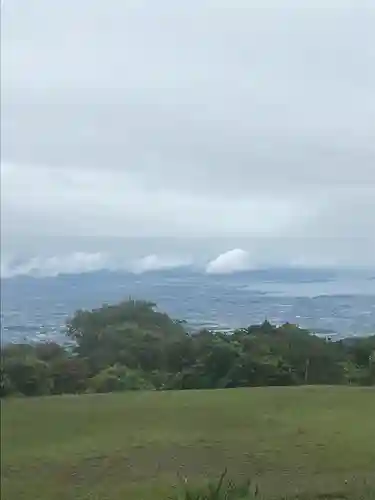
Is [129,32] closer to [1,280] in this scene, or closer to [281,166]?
[281,166]

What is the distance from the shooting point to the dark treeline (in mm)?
1480

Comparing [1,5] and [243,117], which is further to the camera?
[243,117]

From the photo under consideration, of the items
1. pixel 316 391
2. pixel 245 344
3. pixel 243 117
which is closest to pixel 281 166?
pixel 243 117

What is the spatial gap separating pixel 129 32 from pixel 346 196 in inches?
24.4

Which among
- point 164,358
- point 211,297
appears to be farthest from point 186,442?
point 211,297

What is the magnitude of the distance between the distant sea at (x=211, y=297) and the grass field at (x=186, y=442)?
0.51 feet

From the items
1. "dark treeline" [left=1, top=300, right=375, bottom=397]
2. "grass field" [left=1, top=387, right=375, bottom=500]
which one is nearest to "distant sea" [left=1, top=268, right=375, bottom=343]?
"dark treeline" [left=1, top=300, right=375, bottom=397]

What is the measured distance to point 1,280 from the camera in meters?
1.47

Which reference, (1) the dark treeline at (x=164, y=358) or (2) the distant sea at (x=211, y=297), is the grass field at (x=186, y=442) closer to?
(1) the dark treeline at (x=164, y=358)

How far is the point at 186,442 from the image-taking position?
5.06ft

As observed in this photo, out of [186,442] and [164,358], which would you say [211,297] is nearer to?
[164,358]

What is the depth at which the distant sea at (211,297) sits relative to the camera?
1.49 meters

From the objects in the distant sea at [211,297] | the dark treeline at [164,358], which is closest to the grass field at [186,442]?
the dark treeline at [164,358]

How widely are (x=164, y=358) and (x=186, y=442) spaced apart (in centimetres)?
19
